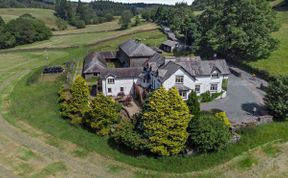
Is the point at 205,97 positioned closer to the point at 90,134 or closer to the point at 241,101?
the point at 241,101

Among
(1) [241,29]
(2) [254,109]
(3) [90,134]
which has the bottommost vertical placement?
(3) [90,134]

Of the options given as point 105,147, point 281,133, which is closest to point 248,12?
point 281,133

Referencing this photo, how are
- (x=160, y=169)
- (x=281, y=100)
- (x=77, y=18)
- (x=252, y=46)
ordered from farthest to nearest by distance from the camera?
(x=77, y=18) → (x=252, y=46) → (x=281, y=100) → (x=160, y=169)

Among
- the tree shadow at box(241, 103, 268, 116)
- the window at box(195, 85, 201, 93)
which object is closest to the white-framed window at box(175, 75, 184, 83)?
the window at box(195, 85, 201, 93)

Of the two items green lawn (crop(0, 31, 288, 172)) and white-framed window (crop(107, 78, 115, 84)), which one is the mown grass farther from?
white-framed window (crop(107, 78, 115, 84))

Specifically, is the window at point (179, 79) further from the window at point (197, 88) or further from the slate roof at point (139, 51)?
the slate roof at point (139, 51)

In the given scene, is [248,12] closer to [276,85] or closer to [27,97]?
[276,85]

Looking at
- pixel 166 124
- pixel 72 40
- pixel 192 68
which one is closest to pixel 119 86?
pixel 192 68
